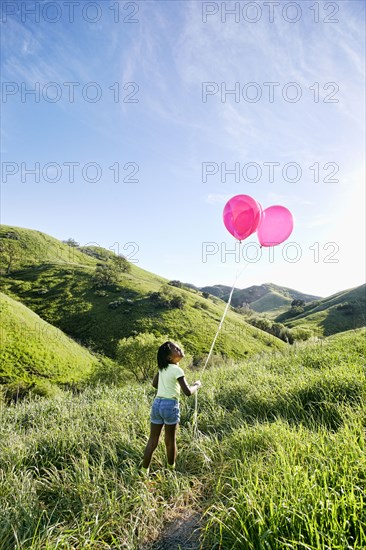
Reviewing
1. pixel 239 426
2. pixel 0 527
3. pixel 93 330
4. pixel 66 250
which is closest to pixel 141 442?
pixel 239 426

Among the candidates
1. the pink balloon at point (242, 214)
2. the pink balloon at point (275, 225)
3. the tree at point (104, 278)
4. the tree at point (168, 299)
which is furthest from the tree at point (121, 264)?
the pink balloon at point (275, 225)

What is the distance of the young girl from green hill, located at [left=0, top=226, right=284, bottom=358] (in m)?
Result: 54.5

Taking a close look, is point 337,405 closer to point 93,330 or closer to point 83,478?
point 83,478

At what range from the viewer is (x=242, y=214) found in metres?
6.97

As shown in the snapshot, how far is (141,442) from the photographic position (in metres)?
4.73

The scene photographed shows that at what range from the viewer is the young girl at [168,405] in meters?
4.18

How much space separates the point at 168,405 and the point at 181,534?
1.43 m

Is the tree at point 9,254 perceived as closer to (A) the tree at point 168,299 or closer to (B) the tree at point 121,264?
(B) the tree at point 121,264

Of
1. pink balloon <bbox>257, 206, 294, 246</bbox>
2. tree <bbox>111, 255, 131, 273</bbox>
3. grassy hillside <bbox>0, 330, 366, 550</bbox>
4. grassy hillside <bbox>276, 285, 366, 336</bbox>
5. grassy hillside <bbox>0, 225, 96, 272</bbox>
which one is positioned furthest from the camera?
tree <bbox>111, 255, 131, 273</bbox>

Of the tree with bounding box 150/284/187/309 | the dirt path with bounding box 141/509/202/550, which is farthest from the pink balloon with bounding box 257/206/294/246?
the tree with bounding box 150/284/187/309

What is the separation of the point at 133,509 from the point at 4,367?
150 ft

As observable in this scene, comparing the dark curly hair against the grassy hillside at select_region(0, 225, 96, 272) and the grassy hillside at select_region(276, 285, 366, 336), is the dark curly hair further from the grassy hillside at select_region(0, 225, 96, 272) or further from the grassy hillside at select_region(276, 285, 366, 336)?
the grassy hillside at select_region(0, 225, 96, 272)

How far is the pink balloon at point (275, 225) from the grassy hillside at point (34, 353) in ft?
140

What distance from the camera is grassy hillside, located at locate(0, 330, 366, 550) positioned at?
8.01 ft
